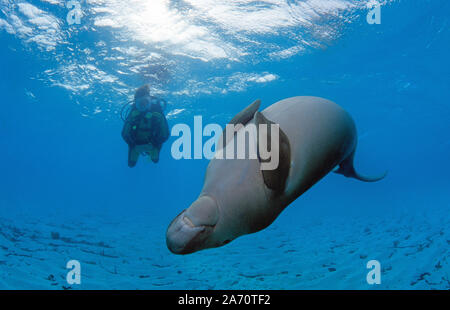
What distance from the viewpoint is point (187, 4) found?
34.3 feet

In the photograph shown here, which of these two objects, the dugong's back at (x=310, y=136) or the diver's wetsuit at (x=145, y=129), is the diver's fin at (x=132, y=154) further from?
the dugong's back at (x=310, y=136)

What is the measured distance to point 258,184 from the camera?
115 centimetres

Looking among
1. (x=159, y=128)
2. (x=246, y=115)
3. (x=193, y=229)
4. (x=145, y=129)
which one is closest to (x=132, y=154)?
(x=145, y=129)

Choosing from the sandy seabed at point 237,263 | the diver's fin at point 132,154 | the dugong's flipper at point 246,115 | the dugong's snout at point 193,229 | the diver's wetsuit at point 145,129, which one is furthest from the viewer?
the diver's fin at point 132,154

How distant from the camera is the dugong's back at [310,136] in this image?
119 centimetres

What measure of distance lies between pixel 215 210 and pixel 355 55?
16.6 meters

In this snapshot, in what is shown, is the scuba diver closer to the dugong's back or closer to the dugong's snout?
the dugong's back

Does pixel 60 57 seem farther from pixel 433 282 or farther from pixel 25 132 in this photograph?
pixel 25 132

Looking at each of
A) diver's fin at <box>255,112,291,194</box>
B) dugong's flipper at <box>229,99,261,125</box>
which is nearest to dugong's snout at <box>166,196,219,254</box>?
diver's fin at <box>255,112,291,194</box>

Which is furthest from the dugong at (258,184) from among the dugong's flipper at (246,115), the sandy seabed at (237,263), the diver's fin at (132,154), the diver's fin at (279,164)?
the diver's fin at (132,154)

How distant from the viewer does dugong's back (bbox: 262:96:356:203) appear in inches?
46.9

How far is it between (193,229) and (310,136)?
0.68m

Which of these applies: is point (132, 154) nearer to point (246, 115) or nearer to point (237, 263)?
point (237, 263)
